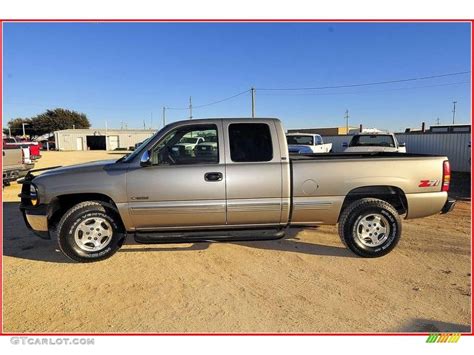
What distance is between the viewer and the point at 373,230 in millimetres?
4586

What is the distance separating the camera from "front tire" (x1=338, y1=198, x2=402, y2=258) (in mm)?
4523

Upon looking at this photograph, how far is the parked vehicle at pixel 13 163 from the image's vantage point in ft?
31.3

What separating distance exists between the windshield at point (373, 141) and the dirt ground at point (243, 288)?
723 centimetres

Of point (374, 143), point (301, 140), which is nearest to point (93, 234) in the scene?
point (374, 143)

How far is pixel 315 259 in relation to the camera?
4469 mm

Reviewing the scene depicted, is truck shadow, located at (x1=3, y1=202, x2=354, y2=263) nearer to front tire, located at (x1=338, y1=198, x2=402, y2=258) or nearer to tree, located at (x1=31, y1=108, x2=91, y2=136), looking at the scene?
front tire, located at (x1=338, y1=198, x2=402, y2=258)

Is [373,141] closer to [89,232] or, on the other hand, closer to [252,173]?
[252,173]

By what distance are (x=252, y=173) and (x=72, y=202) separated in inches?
101

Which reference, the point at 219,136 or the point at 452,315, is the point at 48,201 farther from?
the point at 452,315

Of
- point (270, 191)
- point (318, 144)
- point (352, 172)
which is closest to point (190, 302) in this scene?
point (270, 191)

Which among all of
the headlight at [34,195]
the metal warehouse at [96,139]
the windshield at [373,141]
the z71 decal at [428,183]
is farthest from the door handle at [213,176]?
the metal warehouse at [96,139]

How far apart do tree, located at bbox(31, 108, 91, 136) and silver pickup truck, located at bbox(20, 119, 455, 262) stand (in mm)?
80157

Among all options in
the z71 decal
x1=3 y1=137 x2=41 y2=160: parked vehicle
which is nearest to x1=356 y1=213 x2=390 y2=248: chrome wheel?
the z71 decal

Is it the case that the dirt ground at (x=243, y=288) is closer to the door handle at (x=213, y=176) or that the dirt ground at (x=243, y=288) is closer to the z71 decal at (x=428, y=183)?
the z71 decal at (x=428, y=183)
